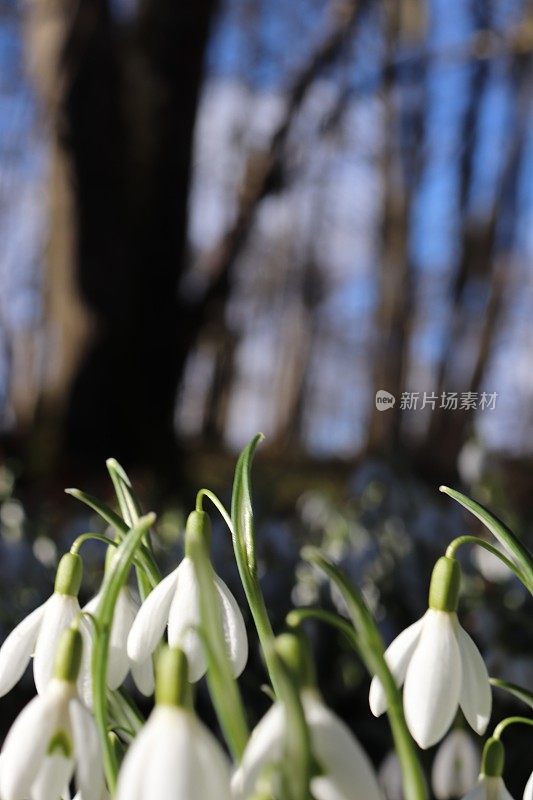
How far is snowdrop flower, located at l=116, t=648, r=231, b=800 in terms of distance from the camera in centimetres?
30

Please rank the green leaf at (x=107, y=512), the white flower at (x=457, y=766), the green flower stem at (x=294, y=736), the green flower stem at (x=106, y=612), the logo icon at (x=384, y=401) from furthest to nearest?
the logo icon at (x=384, y=401) → the white flower at (x=457, y=766) → the green leaf at (x=107, y=512) → the green flower stem at (x=106, y=612) → the green flower stem at (x=294, y=736)

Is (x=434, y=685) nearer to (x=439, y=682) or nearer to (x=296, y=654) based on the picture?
(x=439, y=682)

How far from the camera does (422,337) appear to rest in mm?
8195

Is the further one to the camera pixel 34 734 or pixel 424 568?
pixel 424 568

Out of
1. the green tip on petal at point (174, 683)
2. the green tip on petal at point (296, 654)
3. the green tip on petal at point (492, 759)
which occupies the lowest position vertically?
the green tip on petal at point (492, 759)

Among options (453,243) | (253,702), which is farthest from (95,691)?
(453,243)

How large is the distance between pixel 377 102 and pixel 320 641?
205 inches

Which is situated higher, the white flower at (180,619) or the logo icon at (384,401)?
the white flower at (180,619)

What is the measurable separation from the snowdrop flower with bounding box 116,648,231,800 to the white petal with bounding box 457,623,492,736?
0.18 metres

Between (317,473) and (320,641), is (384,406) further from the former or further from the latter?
(317,473)

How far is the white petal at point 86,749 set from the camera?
360 mm

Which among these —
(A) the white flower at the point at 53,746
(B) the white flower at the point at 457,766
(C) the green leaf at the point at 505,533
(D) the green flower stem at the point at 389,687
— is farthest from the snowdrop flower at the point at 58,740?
(B) the white flower at the point at 457,766

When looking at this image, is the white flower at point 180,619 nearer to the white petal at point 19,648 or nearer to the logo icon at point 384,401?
the white petal at point 19,648

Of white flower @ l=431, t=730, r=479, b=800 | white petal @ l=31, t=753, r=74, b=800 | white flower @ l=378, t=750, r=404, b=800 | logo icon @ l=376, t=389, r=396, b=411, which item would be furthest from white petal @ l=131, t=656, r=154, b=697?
logo icon @ l=376, t=389, r=396, b=411
